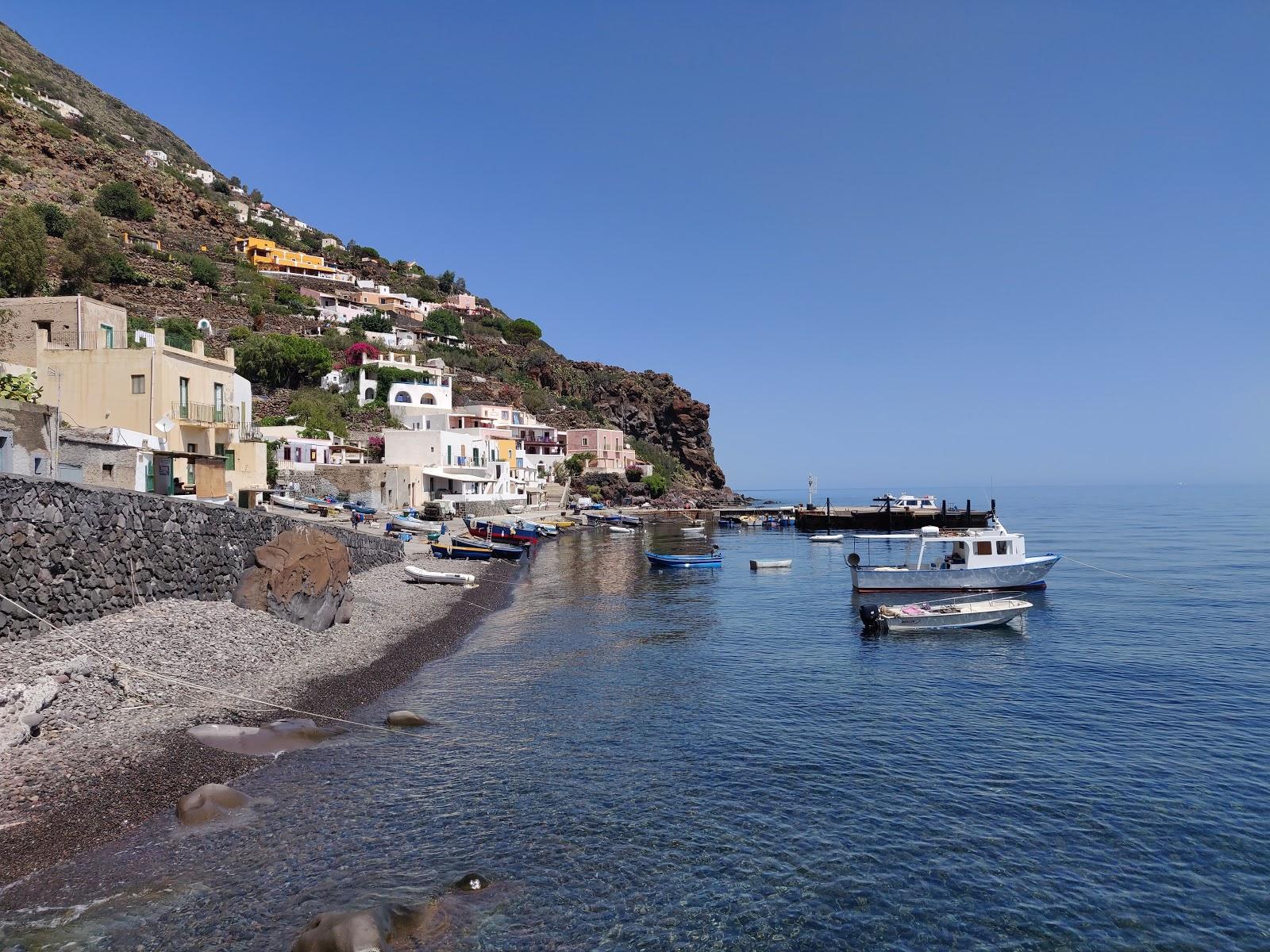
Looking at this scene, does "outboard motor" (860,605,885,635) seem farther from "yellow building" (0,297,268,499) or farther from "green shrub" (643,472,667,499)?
"green shrub" (643,472,667,499)

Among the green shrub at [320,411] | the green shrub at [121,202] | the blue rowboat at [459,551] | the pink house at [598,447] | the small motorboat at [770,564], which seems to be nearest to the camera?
the blue rowboat at [459,551]

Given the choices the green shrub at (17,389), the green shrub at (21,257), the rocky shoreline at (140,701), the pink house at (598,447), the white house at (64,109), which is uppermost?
the white house at (64,109)

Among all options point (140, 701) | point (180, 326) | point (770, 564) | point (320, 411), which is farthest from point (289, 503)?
point (180, 326)

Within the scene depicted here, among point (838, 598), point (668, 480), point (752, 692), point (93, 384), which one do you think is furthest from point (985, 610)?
point (668, 480)

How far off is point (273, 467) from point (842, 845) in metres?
51.9

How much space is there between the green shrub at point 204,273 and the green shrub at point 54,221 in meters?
15.0

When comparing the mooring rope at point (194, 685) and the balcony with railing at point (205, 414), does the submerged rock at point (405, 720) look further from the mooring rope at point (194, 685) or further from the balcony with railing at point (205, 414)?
the balcony with railing at point (205, 414)

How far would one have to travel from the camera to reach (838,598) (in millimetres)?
35750

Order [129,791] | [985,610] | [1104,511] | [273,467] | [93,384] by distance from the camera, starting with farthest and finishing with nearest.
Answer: [1104,511] < [273,467] < [93,384] < [985,610] < [129,791]

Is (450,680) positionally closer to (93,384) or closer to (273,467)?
(93,384)

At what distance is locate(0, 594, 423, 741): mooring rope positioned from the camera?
48.1ft

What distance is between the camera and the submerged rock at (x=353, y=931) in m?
7.80

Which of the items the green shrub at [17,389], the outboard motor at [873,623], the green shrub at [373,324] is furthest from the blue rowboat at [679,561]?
the green shrub at [373,324]

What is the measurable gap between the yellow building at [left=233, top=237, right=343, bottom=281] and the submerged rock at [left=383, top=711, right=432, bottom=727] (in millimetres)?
120054
